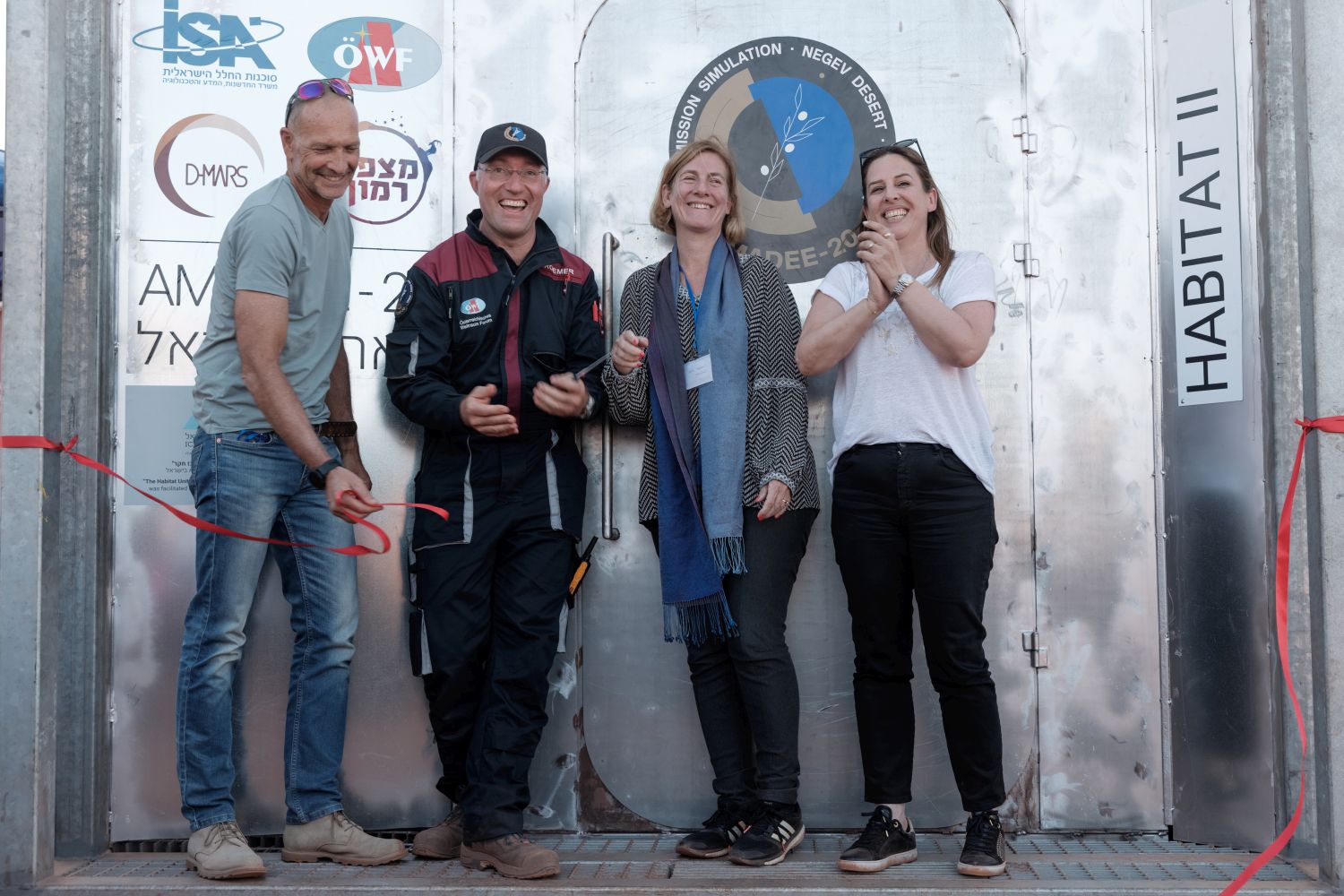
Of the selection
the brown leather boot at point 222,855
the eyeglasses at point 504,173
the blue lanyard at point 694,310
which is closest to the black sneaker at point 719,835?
the brown leather boot at point 222,855

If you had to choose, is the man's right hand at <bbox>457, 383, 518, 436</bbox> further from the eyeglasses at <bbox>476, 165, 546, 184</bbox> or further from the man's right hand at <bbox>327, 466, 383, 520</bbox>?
the eyeglasses at <bbox>476, 165, 546, 184</bbox>

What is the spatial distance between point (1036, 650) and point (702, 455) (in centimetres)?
126

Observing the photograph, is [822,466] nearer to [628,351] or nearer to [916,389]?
[916,389]

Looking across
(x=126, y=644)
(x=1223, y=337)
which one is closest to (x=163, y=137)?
(x=126, y=644)

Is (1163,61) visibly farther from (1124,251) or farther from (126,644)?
(126,644)

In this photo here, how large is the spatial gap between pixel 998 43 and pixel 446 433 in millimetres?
2181

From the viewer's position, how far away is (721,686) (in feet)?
10.8

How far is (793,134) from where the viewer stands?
3.69 metres

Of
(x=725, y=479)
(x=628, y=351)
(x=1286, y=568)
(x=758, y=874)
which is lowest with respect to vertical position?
(x=758, y=874)

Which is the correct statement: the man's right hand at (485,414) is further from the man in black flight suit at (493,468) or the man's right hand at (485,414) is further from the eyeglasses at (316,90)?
the eyeglasses at (316,90)

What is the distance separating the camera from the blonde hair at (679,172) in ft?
11.5

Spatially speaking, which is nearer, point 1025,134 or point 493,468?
point 493,468

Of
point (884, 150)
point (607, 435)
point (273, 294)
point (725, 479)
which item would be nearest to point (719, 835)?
point (725, 479)

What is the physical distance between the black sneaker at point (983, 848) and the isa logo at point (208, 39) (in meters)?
3.17
